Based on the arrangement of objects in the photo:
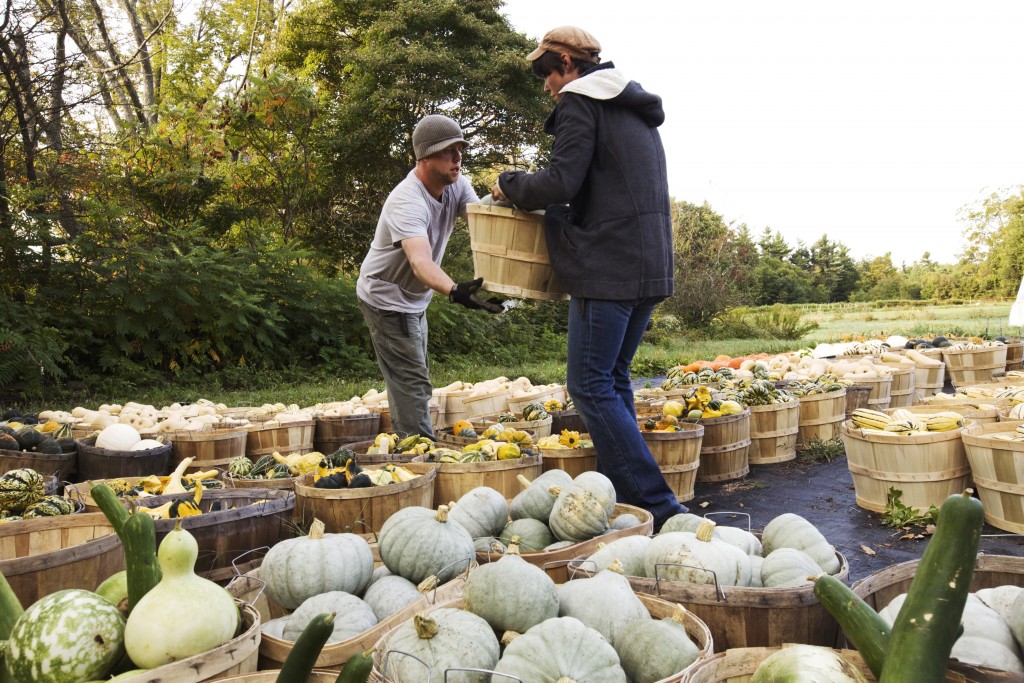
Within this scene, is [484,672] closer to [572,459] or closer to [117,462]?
[572,459]

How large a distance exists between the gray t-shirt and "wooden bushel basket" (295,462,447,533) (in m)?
1.72

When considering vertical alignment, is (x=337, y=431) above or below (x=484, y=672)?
below

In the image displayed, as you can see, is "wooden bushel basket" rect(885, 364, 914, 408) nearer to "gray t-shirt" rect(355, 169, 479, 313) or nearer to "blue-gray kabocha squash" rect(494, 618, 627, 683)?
"gray t-shirt" rect(355, 169, 479, 313)

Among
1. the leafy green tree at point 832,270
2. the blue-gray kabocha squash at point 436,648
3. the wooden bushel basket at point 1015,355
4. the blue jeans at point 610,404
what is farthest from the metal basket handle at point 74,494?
the leafy green tree at point 832,270

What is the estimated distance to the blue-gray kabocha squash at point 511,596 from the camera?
194 centimetres

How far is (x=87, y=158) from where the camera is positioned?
11758 millimetres

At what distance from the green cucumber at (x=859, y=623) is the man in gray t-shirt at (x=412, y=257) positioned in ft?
9.78

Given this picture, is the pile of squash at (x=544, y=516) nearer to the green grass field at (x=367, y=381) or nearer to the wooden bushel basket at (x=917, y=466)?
the wooden bushel basket at (x=917, y=466)

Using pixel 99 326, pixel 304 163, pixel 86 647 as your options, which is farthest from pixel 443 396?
pixel 304 163

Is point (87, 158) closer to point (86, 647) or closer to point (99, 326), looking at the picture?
point (99, 326)

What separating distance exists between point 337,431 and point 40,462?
1977 millimetres

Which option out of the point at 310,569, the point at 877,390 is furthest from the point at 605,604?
the point at 877,390

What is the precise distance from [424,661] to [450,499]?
2037mm

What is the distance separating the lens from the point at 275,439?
5.32m
